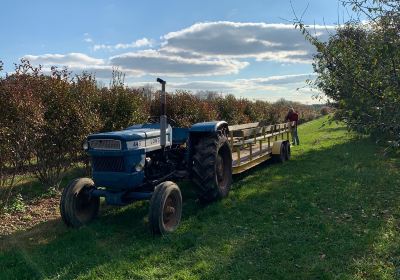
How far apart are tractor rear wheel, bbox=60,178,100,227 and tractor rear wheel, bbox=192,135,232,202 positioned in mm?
1669

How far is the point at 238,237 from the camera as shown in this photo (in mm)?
5352

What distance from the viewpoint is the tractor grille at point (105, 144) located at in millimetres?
5516

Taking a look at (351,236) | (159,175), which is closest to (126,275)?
(159,175)

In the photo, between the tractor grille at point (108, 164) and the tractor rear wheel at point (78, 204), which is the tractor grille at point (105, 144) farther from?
the tractor rear wheel at point (78, 204)

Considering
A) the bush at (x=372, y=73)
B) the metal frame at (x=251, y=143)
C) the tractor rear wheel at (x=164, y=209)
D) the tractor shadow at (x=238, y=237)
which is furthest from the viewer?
the metal frame at (x=251, y=143)

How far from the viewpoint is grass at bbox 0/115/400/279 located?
14.3 ft

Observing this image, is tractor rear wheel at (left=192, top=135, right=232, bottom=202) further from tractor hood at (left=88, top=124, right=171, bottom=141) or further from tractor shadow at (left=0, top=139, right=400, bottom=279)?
tractor hood at (left=88, top=124, right=171, bottom=141)

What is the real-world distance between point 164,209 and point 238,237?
1.09m

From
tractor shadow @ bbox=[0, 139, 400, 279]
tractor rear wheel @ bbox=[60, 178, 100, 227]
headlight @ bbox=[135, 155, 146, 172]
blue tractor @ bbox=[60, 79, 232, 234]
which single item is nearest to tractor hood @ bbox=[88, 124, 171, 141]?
blue tractor @ bbox=[60, 79, 232, 234]

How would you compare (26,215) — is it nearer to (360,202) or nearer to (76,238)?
(76,238)

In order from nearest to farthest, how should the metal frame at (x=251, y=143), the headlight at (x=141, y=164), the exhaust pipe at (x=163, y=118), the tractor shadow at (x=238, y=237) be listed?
the tractor shadow at (x=238, y=237), the headlight at (x=141, y=164), the exhaust pipe at (x=163, y=118), the metal frame at (x=251, y=143)

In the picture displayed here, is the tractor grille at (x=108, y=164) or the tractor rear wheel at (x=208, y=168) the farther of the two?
the tractor rear wheel at (x=208, y=168)

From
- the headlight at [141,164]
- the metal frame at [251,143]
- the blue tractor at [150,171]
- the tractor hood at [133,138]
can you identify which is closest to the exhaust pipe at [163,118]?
the blue tractor at [150,171]

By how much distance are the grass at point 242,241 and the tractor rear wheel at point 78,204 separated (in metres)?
0.16
